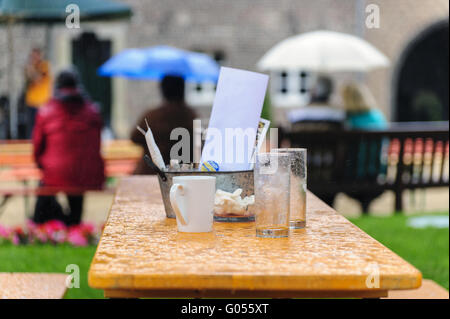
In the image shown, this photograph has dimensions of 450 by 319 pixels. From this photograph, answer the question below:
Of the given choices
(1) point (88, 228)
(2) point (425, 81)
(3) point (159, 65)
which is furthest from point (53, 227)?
(2) point (425, 81)

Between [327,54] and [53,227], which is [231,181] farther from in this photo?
[327,54]

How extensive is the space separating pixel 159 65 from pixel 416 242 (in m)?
4.09

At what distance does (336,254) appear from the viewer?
5.11 ft

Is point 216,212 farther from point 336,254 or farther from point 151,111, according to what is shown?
point 151,111

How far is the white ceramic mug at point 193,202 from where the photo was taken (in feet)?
5.88

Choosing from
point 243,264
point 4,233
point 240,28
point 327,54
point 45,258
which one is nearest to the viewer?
point 243,264

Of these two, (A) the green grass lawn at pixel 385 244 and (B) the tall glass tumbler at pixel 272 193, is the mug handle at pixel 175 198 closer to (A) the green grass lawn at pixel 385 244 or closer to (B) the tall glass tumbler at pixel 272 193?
(B) the tall glass tumbler at pixel 272 193

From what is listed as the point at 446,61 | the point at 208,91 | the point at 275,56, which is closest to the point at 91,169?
the point at 275,56

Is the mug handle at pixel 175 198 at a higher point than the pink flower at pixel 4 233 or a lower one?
higher

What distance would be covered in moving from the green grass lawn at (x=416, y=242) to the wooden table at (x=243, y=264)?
9.71 ft

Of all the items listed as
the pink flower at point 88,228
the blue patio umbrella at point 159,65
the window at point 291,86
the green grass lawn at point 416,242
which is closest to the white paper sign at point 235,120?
the green grass lawn at point 416,242

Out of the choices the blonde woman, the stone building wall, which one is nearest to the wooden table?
the blonde woman

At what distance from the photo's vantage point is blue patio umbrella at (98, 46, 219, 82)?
28.6 feet

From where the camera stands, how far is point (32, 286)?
119 inches
